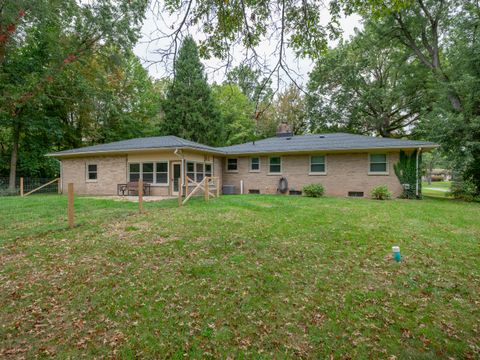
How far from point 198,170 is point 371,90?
15778mm

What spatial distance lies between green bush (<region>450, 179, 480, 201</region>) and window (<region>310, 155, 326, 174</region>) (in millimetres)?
7522

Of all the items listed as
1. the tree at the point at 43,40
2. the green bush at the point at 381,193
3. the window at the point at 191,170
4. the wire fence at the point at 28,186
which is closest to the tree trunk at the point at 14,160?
the tree at the point at 43,40

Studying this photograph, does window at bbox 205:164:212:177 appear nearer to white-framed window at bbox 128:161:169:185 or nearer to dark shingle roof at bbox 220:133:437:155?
dark shingle roof at bbox 220:133:437:155

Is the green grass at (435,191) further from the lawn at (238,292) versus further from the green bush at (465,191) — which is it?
the lawn at (238,292)

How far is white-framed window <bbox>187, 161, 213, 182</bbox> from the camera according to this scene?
48.9ft

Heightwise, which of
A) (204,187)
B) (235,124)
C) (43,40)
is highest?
(43,40)

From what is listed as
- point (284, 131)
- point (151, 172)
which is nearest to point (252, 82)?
→ point (151, 172)

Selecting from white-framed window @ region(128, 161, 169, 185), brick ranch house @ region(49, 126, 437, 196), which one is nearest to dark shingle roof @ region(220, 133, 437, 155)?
brick ranch house @ region(49, 126, 437, 196)

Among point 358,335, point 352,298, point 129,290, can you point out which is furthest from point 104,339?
point 352,298

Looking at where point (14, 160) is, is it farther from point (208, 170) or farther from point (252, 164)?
point (252, 164)

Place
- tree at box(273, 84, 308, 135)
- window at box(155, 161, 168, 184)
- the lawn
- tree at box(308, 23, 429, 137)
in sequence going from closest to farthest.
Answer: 1. the lawn
2. window at box(155, 161, 168, 184)
3. tree at box(308, 23, 429, 137)
4. tree at box(273, 84, 308, 135)

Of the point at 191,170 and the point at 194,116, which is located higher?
the point at 194,116

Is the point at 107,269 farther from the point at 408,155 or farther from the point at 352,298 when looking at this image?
the point at 408,155

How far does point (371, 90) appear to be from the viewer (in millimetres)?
21328
